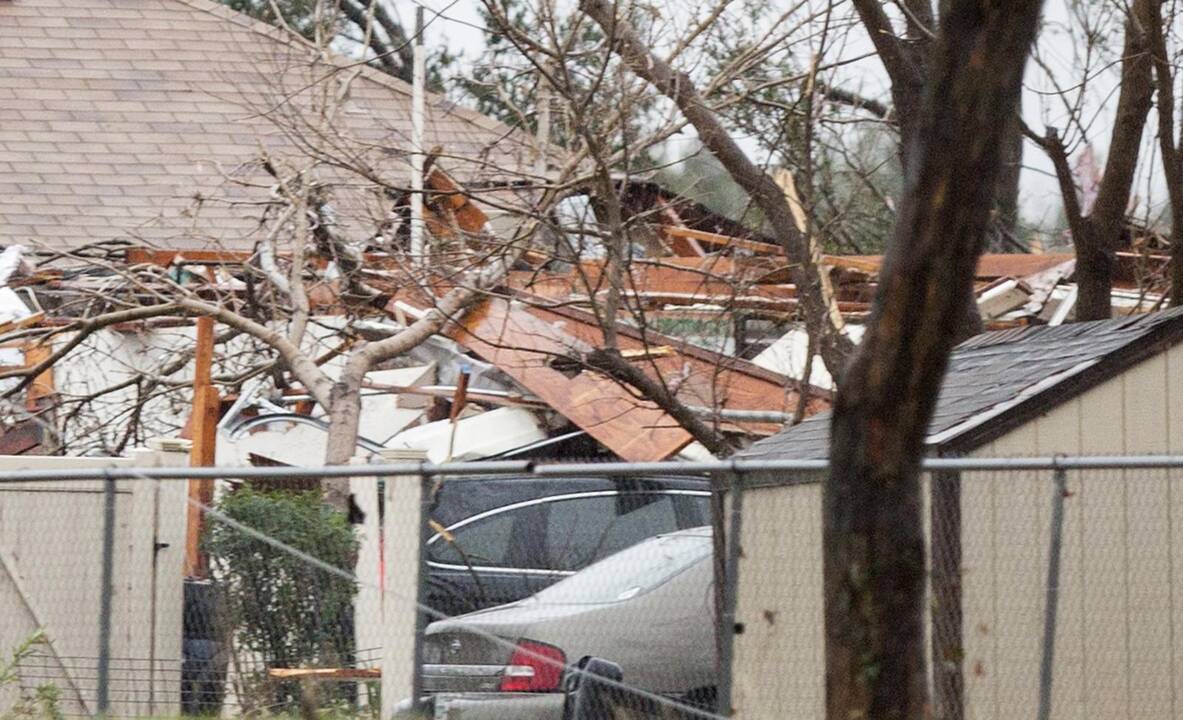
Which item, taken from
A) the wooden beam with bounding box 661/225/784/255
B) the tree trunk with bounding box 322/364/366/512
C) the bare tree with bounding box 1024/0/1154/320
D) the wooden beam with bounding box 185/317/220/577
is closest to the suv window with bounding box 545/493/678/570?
the tree trunk with bounding box 322/364/366/512

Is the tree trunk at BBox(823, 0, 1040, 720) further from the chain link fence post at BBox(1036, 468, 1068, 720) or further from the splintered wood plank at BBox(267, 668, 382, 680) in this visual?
the splintered wood plank at BBox(267, 668, 382, 680)

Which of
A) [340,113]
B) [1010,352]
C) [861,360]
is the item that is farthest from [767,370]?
[861,360]

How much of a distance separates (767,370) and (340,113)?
411 cm

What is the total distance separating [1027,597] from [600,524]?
6.09 ft

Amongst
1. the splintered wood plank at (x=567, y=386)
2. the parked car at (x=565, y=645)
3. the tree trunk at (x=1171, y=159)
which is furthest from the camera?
the splintered wood plank at (x=567, y=386)

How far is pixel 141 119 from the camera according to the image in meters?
19.1

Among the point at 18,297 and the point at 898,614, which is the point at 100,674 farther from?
the point at 18,297

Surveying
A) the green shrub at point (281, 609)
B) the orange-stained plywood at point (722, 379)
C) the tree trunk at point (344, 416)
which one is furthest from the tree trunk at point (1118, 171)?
the green shrub at point (281, 609)

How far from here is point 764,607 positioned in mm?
6059

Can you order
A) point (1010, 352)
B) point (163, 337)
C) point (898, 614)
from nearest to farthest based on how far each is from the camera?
1. point (898, 614)
2. point (1010, 352)
3. point (163, 337)

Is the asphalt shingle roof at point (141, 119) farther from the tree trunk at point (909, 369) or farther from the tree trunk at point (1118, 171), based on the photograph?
the tree trunk at point (909, 369)

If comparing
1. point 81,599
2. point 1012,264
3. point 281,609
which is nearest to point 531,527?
point 281,609

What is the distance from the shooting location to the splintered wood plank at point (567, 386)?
456 inches

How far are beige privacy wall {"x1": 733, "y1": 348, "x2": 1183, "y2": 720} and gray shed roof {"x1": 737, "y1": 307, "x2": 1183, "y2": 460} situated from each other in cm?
17
